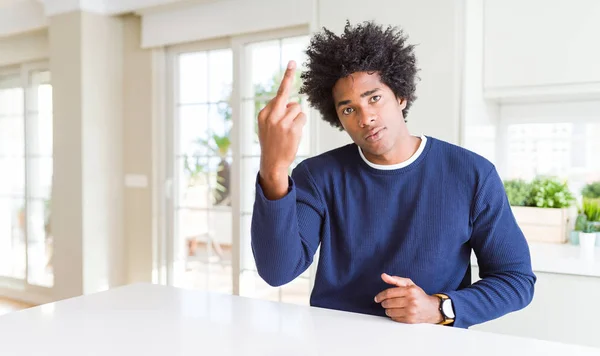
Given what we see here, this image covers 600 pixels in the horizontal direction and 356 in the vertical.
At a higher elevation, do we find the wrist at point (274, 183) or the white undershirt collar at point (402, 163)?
the white undershirt collar at point (402, 163)

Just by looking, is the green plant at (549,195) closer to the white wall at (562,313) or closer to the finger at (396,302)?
the white wall at (562,313)

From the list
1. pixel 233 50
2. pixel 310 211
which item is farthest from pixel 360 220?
pixel 233 50

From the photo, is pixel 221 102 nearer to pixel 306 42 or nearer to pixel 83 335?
pixel 306 42

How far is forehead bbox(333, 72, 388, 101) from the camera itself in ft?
4.52

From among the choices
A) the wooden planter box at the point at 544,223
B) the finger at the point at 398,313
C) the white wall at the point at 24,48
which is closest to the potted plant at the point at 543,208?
the wooden planter box at the point at 544,223

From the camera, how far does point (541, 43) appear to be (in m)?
2.42

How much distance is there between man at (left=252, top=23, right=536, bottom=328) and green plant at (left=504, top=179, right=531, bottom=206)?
4.64 feet

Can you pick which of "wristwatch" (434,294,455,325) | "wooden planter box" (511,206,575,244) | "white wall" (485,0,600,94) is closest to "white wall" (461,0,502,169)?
"white wall" (485,0,600,94)

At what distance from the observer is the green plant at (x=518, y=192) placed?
2.68 metres

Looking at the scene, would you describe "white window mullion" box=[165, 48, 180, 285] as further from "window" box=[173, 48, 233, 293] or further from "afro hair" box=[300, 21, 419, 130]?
"afro hair" box=[300, 21, 419, 130]

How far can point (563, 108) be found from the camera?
9.12 ft

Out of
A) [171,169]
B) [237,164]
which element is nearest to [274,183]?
[237,164]

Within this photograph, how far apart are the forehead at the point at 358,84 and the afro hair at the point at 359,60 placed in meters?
0.01

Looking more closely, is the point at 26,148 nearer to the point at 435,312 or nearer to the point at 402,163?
the point at 402,163
